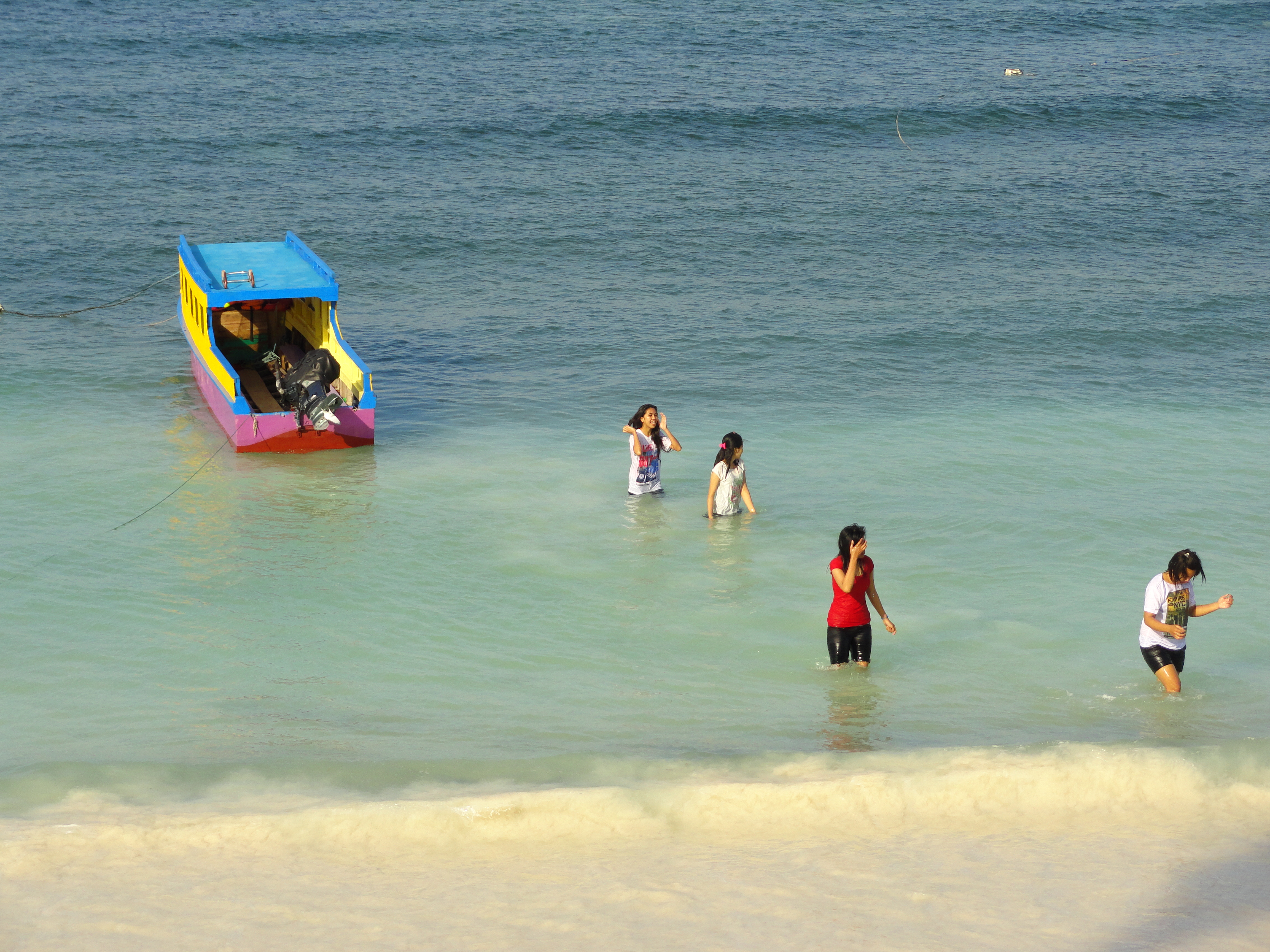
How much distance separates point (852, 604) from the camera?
932 centimetres

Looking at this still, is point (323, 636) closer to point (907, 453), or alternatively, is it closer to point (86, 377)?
point (907, 453)

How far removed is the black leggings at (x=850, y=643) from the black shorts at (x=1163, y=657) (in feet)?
6.50

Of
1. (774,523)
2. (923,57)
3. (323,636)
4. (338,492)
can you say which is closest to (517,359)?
(338,492)

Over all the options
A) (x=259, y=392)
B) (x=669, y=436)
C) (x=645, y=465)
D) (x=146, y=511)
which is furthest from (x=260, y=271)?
(x=669, y=436)

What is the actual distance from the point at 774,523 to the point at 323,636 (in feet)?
16.3

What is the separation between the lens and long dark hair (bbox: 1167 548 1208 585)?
27.1 ft

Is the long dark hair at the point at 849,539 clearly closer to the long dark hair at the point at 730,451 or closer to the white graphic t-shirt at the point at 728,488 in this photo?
the long dark hair at the point at 730,451

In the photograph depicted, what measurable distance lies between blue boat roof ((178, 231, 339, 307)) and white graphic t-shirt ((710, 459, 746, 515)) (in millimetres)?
6333

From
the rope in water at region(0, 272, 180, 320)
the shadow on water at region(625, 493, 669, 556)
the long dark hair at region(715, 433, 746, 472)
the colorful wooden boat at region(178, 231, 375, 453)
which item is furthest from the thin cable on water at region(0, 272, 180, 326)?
the long dark hair at region(715, 433, 746, 472)

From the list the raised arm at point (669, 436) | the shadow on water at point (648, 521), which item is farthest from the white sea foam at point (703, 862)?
the raised arm at point (669, 436)

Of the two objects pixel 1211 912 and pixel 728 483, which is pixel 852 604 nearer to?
pixel 1211 912

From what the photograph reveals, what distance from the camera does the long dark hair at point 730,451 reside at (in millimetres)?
11742

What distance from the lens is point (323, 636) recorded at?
10883 mm

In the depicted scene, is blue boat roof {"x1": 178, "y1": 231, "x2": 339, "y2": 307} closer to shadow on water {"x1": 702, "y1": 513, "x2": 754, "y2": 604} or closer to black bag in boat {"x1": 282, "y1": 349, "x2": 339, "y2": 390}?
black bag in boat {"x1": 282, "y1": 349, "x2": 339, "y2": 390}
